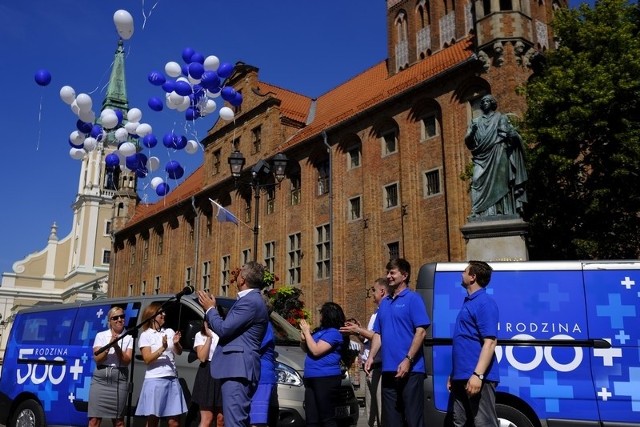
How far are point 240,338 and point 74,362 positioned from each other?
168 inches

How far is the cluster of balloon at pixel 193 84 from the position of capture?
15.9 metres

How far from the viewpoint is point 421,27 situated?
31047 mm

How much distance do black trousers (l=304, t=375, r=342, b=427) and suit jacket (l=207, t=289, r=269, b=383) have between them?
1024mm

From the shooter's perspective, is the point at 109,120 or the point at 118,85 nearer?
the point at 109,120

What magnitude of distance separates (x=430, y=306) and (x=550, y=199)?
38.5 ft

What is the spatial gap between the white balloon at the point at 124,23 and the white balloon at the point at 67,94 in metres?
2.40

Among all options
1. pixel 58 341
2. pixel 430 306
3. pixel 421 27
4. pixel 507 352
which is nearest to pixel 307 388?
pixel 430 306

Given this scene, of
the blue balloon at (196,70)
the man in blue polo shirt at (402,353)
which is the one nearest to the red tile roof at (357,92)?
the blue balloon at (196,70)

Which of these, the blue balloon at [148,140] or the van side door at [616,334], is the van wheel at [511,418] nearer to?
the van side door at [616,334]

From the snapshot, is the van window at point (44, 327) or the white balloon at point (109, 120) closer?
the van window at point (44, 327)

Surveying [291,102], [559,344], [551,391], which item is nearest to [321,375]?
[551,391]

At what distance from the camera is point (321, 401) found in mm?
5926

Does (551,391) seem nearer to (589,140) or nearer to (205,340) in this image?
(205,340)

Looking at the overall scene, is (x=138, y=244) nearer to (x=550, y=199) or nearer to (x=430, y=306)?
(x=550, y=199)
